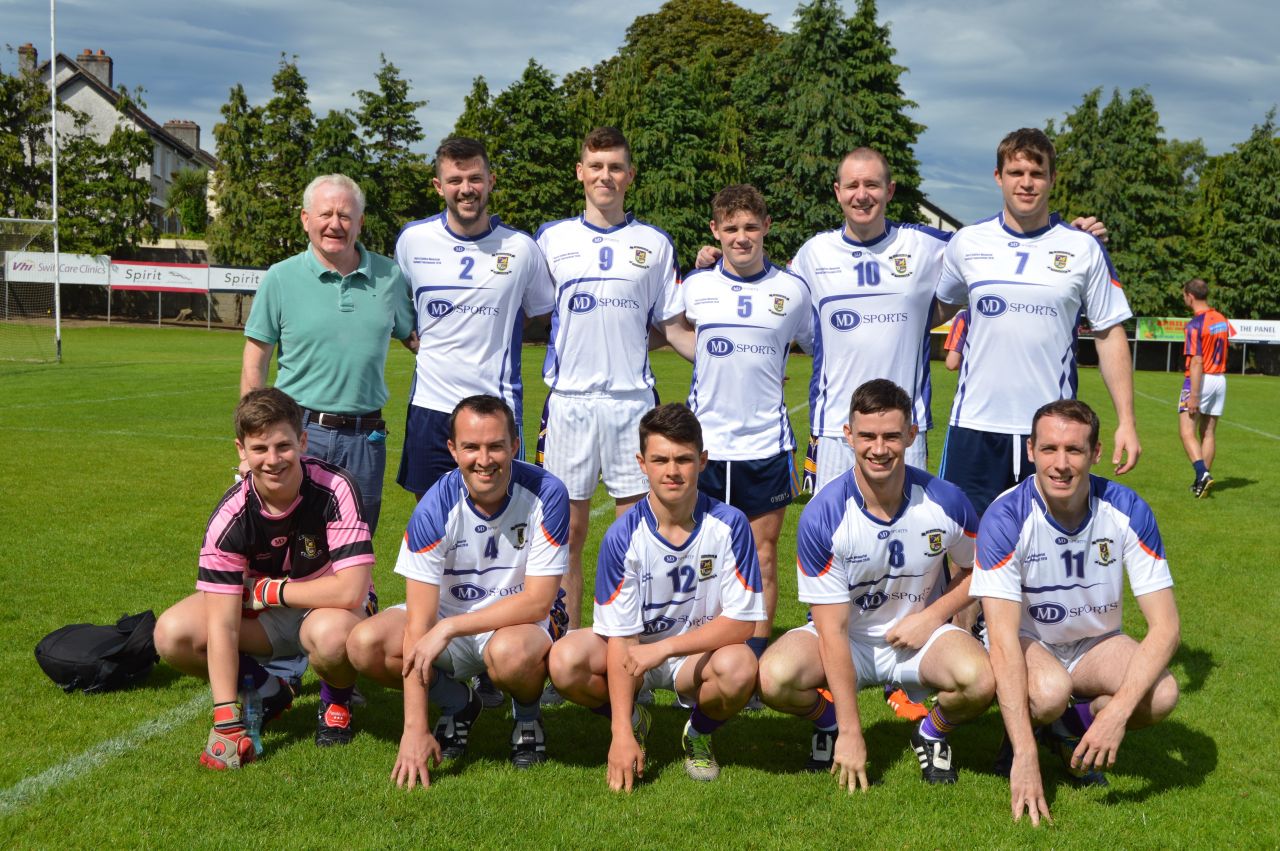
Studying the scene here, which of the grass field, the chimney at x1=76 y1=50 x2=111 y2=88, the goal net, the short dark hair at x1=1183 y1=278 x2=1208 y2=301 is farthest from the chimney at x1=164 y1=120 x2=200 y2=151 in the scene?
the grass field

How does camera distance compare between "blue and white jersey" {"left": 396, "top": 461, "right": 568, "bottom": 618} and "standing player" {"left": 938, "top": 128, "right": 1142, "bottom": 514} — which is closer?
"blue and white jersey" {"left": 396, "top": 461, "right": 568, "bottom": 618}

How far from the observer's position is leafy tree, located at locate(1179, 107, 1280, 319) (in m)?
40.3

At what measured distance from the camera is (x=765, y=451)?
4785 millimetres

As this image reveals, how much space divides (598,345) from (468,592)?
4.62 ft

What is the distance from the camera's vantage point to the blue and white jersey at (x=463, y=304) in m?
4.81

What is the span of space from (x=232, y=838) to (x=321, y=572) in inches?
45.5

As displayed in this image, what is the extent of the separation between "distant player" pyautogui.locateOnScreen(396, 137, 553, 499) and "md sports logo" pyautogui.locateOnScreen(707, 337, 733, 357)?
917 mm

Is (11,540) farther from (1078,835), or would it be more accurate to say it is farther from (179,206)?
(179,206)

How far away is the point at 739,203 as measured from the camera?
4.67 metres

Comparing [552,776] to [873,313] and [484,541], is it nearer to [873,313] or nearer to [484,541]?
[484,541]

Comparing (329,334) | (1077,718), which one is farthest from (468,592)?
(1077,718)

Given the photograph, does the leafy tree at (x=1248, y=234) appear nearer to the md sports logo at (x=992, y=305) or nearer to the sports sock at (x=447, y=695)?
the md sports logo at (x=992, y=305)

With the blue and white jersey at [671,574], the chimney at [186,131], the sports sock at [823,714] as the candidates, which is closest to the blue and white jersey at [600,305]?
the blue and white jersey at [671,574]

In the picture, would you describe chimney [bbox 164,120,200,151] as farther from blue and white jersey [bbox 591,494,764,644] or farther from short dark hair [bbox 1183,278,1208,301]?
blue and white jersey [bbox 591,494,764,644]
